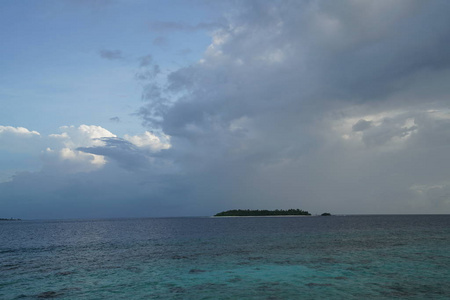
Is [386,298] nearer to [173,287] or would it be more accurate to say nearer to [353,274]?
[353,274]

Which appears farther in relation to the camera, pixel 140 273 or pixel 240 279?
pixel 140 273

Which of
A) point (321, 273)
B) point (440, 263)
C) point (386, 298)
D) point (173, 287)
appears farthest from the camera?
point (440, 263)

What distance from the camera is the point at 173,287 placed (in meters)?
28.2

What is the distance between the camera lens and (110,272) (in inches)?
1422

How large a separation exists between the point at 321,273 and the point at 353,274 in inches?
124

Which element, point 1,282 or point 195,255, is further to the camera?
point 195,255

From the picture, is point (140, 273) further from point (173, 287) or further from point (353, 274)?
point (353, 274)

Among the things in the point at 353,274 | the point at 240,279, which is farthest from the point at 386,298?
the point at 240,279

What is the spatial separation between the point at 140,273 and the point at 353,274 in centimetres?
2297

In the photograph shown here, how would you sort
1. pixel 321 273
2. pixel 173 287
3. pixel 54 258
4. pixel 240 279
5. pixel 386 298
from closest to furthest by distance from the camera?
1. pixel 386 298
2. pixel 173 287
3. pixel 240 279
4. pixel 321 273
5. pixel 54 258

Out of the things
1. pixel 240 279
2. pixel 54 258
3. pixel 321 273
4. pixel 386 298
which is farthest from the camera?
pixel 54 258

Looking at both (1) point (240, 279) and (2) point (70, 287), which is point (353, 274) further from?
(2) point (70, 287)

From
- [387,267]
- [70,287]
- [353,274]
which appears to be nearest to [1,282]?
[70,287]

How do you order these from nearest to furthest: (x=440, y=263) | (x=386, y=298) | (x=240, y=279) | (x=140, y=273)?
(x=386, y=298)
(x=240, y=279)
(x=140, y=273)
(x=440, y=263)
